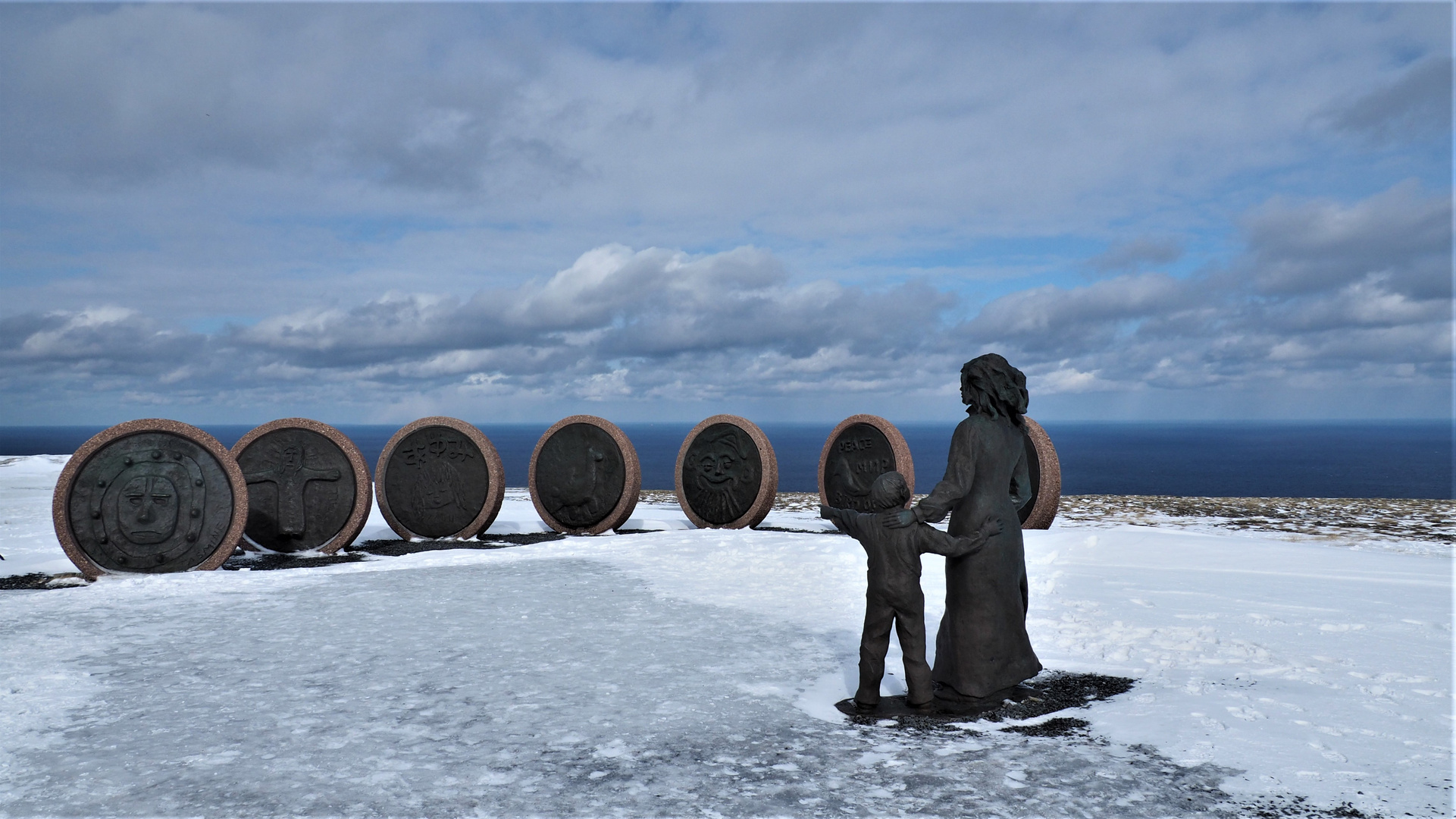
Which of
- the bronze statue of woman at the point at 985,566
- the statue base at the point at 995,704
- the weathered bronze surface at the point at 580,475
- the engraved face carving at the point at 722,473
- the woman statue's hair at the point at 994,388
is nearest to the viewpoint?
the statue base at the point at 995,704

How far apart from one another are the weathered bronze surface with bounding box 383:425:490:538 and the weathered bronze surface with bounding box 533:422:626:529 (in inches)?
49.7

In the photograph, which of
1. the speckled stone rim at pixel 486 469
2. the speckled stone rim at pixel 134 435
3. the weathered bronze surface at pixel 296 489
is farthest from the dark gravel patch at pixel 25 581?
the speckled stone rim at pixel 486 469

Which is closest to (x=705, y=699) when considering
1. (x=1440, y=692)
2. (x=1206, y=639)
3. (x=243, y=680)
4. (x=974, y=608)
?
(x=974, y=608)

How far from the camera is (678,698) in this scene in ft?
18.3

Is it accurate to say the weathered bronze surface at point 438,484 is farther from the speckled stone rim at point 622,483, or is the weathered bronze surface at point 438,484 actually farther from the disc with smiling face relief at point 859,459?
the disc with smiling face relief at point 859,459

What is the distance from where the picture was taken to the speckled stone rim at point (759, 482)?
13.8 meters

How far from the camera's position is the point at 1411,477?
287 ft

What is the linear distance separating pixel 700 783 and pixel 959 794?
1242 mm

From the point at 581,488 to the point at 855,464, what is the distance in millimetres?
4489

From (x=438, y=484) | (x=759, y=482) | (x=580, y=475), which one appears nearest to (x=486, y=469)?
(x=438, y=484)

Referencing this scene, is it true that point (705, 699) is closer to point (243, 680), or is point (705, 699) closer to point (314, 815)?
point (314, 815)

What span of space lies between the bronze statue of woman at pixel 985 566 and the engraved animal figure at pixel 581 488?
918 centimetres

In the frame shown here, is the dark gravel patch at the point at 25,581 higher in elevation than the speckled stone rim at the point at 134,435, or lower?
lower

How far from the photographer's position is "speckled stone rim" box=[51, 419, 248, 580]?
998 centimetres
